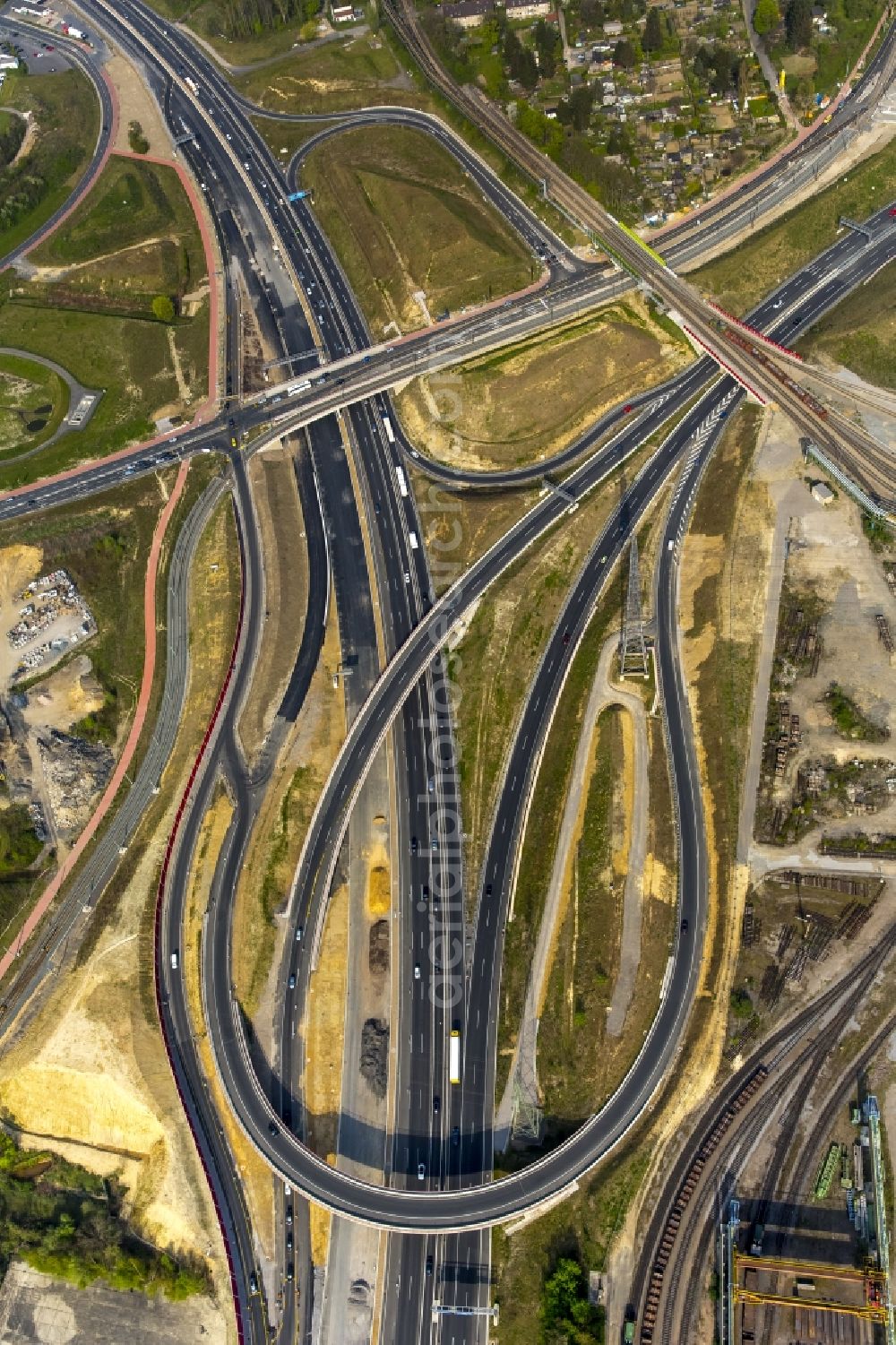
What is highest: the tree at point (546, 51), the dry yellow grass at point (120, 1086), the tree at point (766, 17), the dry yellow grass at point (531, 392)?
the tree at point (766, 17)

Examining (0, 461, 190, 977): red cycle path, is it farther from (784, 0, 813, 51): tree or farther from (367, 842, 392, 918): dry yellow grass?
(784, 0, 813, 51): tree

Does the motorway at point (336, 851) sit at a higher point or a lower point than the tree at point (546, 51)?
lower

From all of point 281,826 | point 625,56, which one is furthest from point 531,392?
point 625,56

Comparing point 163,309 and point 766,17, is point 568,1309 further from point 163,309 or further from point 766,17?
point 766,17

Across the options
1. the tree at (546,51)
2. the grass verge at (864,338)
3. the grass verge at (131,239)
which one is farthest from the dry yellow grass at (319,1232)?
the tree at (546,51)

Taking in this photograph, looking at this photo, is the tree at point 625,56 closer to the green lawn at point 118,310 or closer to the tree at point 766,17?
the tree at point 766,17

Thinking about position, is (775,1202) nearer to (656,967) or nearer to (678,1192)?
(678,1192)
